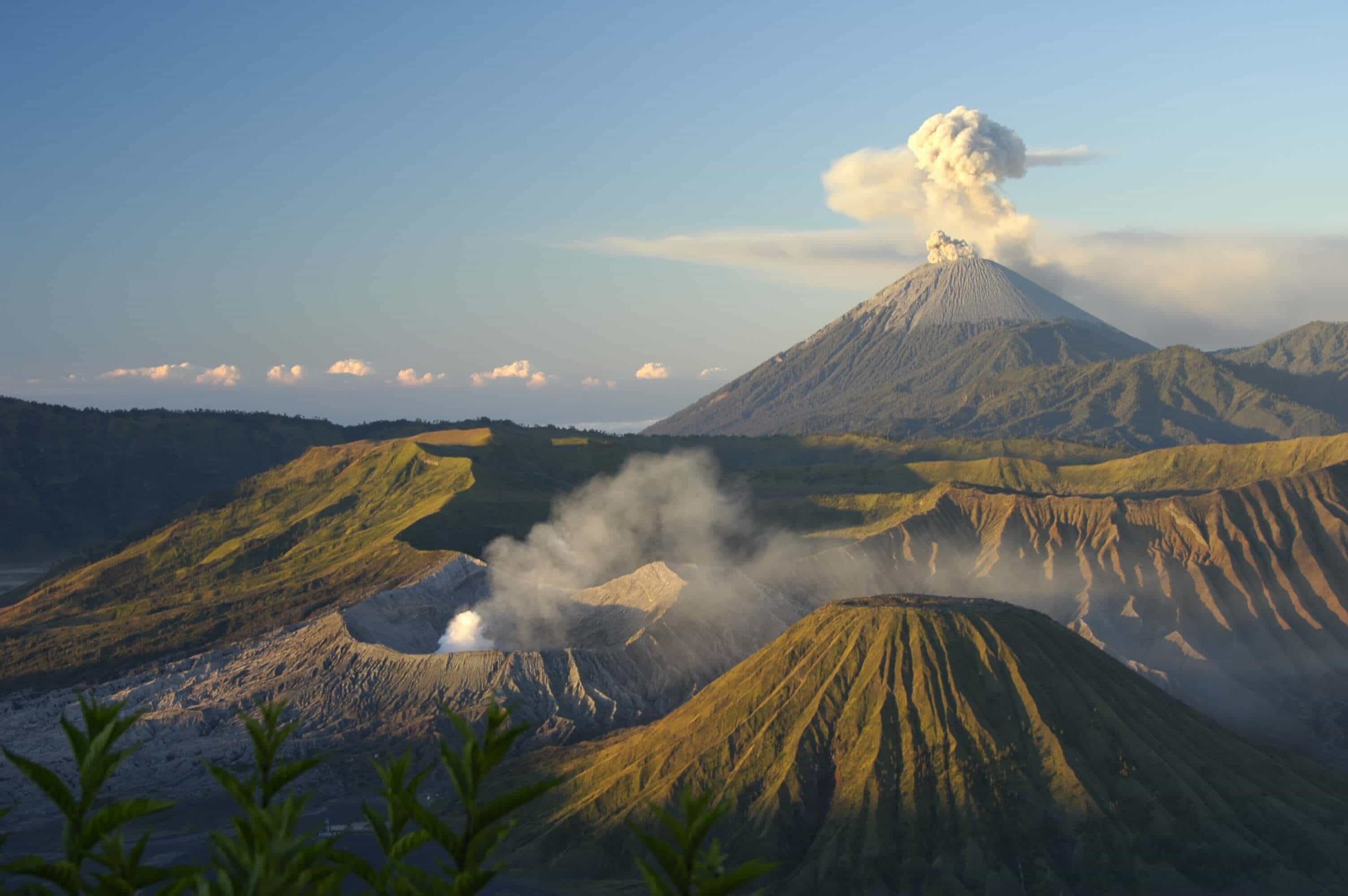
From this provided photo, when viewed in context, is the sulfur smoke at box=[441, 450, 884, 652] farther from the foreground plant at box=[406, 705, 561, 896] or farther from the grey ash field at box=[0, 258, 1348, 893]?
the foreground plant at box=[406, 705, 561, 896]

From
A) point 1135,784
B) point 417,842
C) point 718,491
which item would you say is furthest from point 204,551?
A: point 417,842

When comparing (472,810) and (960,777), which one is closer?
(472,810)

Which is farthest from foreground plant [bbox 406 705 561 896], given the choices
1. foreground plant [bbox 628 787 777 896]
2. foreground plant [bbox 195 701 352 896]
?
foreground plant [bbox 628 787 777 896]

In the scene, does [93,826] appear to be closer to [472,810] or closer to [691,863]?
[472,810]

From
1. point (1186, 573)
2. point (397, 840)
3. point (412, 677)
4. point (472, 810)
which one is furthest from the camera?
point (1186, 573)

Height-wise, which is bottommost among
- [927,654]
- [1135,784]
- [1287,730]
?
[1287,730]

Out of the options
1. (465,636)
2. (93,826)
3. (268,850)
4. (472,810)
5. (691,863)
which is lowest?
(465,636)

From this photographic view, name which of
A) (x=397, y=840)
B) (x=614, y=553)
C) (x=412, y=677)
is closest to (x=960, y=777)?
(x=412, y=677)

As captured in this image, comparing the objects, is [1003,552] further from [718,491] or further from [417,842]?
[417,842]
